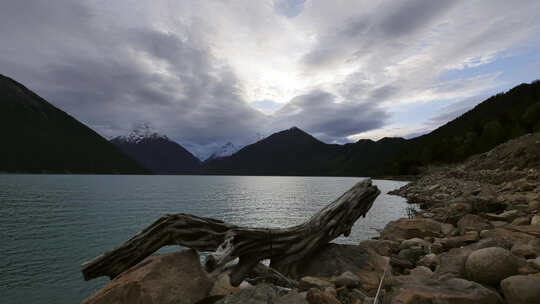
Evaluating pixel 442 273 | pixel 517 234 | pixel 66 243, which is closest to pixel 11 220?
pixel 66 243

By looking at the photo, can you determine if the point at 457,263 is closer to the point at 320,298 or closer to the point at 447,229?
the point at 320,298

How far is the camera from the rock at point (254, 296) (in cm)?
456

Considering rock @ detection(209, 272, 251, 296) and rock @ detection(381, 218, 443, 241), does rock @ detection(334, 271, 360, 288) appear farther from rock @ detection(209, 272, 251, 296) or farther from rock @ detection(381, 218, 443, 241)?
rock @ detection(381, 218, 443, 241)

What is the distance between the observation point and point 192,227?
709cm

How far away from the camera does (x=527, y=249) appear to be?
596 cm

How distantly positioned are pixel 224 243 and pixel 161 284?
163cm

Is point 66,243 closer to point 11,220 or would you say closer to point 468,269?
point 11,220

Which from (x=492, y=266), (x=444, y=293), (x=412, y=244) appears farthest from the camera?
(x=412, y=244)

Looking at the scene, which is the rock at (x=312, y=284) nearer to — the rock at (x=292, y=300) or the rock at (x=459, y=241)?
the rock at (x=292, y=300)

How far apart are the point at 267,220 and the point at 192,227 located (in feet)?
61.8

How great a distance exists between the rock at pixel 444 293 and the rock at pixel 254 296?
2.03m

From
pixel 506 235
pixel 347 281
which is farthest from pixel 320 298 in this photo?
pixel 506 235

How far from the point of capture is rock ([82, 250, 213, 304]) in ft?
16.6

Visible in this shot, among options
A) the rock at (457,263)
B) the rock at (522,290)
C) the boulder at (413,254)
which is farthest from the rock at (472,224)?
the rock at (522,290)
